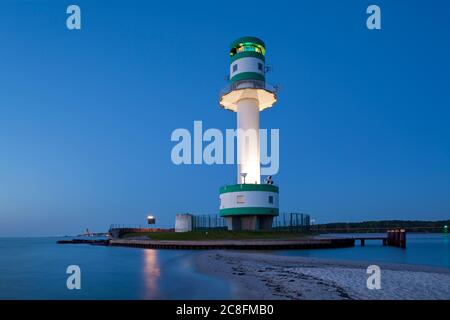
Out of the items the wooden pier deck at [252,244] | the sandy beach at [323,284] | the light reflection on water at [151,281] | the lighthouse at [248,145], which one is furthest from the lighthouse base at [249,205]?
the sandy beach at [323,284]

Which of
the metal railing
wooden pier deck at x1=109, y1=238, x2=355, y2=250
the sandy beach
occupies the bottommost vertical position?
wooden pier deck at x1=109, y1=238, x2=355, y2=250

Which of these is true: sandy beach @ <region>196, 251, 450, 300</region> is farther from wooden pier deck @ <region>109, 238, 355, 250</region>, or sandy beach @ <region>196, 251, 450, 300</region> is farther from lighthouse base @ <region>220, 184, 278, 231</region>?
lighthouse base @ <region>220, 184, 278, 231</region>

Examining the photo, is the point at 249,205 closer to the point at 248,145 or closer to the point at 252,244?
the point at 252,244

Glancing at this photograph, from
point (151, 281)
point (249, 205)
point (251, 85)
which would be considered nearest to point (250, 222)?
point (249, 205)

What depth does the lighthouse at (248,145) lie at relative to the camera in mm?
39375

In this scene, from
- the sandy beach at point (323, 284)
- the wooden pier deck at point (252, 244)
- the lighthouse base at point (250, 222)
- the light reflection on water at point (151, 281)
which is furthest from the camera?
the lighthouse base at point (250, 222)

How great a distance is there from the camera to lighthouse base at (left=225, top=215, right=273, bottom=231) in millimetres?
40281

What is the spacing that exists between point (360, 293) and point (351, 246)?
3507 centimetres

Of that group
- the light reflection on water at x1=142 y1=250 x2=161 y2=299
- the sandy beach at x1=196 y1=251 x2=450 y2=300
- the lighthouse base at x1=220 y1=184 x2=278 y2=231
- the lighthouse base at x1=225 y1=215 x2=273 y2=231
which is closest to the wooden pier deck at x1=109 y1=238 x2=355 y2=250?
the lighthouse base at x1=220 y1=184 x2=278 y2=231

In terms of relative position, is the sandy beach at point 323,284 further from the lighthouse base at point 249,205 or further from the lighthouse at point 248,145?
the lighthouse at point 248,145

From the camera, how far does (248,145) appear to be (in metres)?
41.2
